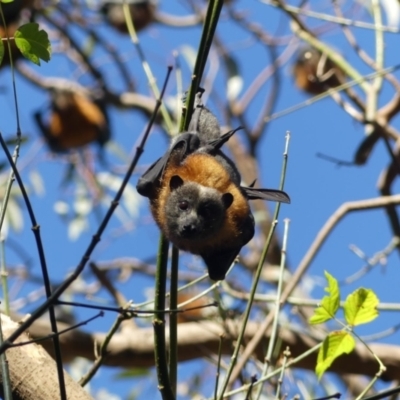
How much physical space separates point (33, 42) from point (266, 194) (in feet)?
4.76

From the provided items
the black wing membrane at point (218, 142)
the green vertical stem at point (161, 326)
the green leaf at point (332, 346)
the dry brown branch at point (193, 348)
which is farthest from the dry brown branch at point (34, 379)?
the dry brown branch at point (193, 348)

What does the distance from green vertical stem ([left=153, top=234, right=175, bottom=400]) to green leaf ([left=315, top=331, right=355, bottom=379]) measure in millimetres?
465

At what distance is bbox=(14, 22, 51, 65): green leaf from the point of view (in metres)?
2.16

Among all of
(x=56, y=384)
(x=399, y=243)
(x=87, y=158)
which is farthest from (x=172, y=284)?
(x=87, y=158)

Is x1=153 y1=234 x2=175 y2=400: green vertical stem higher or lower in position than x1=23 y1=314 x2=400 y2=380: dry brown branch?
lower

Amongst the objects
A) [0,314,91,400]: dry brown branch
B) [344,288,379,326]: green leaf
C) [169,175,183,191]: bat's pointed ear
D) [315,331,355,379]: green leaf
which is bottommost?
[315,331,355,379]: green leaf

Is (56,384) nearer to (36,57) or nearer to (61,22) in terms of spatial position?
(36,57)

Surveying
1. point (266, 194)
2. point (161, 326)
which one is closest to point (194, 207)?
point (266, 194)

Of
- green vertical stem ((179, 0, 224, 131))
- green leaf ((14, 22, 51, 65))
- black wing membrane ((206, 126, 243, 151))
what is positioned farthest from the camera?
black wing membrane ((206, 126, 243, 151))

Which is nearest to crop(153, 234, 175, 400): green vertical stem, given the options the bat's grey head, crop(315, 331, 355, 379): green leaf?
crop(315, 331, 355, 379): green leaf

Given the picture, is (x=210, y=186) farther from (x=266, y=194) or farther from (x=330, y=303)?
(x=330, y=303)

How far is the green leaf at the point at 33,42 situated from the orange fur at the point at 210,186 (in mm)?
1345

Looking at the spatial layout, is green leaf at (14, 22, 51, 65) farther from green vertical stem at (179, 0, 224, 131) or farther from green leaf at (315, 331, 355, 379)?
green leaf at (315, 331, 355, 379)

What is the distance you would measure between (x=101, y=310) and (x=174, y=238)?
1.38 m
